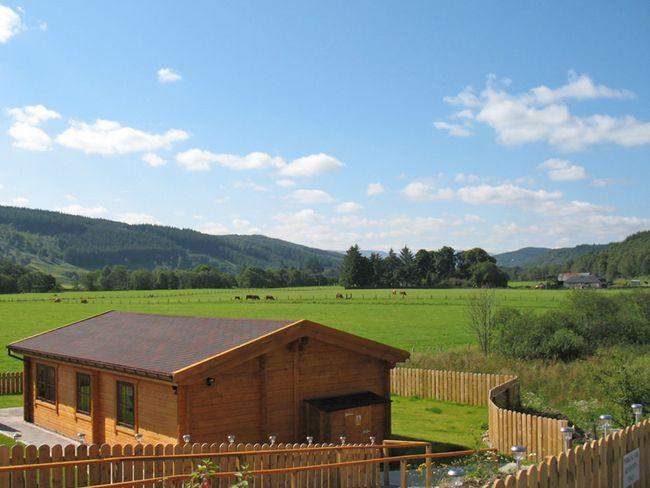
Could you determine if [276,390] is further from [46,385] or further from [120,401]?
[46,385]

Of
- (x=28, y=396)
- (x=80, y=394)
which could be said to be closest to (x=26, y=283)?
(x=28, y=396)

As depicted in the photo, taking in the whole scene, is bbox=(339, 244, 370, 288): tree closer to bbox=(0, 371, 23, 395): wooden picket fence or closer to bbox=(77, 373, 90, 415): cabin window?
bbox=(0, 371, 23, 395): wooden picket fence

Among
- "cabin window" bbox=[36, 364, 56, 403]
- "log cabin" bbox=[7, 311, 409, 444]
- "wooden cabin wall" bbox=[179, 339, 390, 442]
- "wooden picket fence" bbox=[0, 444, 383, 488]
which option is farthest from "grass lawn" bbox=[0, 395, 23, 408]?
"wooden picket fence" bbox=[0, 444, 383, 488]

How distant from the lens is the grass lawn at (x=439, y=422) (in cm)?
2030

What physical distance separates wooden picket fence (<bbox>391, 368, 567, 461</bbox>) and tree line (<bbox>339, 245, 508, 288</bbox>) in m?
106

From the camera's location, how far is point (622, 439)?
9.27 m

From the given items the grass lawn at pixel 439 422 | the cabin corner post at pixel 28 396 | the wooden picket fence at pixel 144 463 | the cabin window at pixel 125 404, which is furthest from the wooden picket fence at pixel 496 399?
the cabin corner post at pixel 28 396

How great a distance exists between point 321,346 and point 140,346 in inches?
203

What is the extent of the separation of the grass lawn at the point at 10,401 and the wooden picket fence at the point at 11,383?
0.61 metres

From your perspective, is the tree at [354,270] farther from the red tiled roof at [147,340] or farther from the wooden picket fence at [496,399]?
the red tiled roof at [147,340]

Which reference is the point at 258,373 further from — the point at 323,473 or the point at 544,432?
the point at 544,432

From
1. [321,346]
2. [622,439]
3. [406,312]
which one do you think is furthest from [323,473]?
[406,312]

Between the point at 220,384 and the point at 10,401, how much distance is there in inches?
610

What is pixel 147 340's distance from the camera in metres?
19.6
